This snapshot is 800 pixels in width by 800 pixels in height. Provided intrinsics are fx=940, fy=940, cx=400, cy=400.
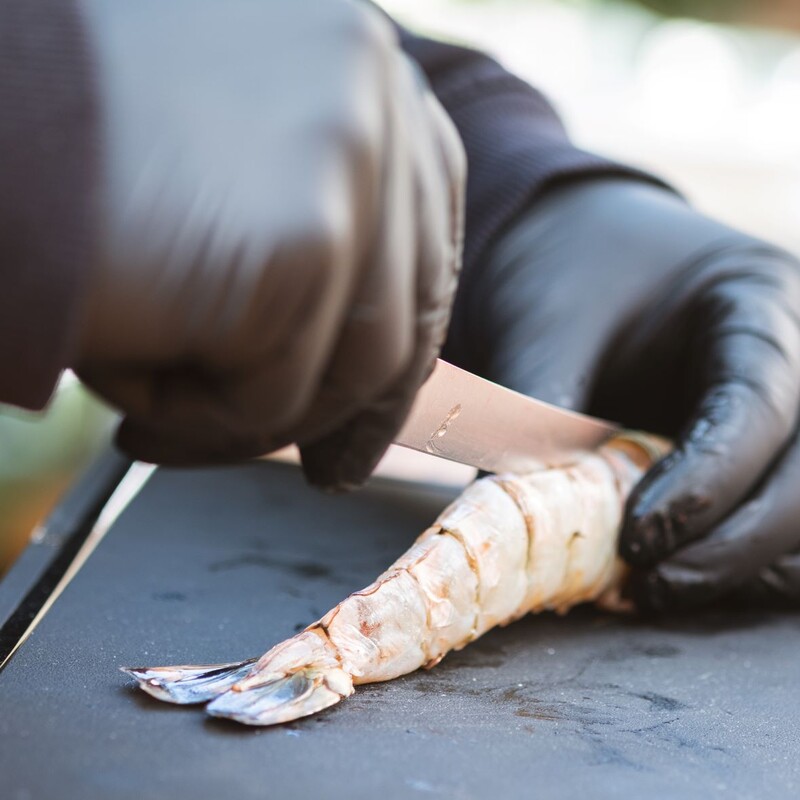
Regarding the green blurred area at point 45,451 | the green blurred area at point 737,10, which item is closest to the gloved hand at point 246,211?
the green blurred area at point 45,451

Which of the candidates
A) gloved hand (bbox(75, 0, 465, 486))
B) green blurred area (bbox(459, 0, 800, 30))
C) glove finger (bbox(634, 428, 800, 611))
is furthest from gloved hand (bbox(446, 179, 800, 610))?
green blurred area (bbox(459, 0, 800, 30))

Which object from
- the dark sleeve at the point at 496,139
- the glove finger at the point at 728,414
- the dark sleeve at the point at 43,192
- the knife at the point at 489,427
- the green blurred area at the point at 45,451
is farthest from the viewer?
the green blurred area at the point at 45,451

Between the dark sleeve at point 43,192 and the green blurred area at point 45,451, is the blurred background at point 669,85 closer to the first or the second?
the green blurred area at point 45,451

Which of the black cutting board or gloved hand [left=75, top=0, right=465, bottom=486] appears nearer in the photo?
gloved hand [left=75, top=0, right=465, bottom=486]

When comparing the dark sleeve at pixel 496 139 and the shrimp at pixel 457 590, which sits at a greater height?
the dark sleeve at pixel 496 139

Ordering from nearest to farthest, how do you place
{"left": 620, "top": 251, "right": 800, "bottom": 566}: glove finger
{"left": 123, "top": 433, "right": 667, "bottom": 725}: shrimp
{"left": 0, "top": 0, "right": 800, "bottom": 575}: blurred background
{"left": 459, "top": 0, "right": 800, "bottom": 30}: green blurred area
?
{"left": 123, "top": 433, "right": 667, "bottom": 725}: shrimp, {"left": 620, "top": 251, "right": 800, "bottom": 566}: glove finger, {"left": 0, "top": 0, "right": 800, "bottom": 575}: blurred background, {"left": 459, "top": 0, "right": 800, "bottom": 30}: green blurred area

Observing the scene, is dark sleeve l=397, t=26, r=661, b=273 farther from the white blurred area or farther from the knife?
the white blurred area

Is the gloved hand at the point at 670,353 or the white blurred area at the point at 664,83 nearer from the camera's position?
the gloved hand at the point at 670,353

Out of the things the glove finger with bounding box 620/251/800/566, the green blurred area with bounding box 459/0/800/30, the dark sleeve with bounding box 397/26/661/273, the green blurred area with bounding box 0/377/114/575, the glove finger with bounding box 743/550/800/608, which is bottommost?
the green blurred area with bounding box 0/377/114/575
